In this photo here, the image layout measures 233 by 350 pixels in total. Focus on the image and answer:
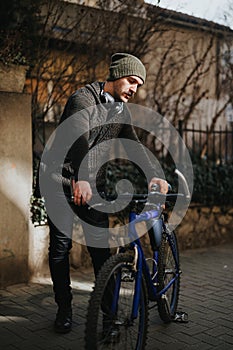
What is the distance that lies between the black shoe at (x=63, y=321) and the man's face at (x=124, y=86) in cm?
165

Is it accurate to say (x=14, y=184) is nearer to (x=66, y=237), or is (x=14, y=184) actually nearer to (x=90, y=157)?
(x=66, y=237)

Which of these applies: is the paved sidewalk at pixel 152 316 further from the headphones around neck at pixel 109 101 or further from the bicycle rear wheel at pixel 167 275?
the headphones around neck at pixel 109 101

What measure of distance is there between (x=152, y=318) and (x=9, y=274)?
159 cm

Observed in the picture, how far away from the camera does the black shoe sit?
357cm

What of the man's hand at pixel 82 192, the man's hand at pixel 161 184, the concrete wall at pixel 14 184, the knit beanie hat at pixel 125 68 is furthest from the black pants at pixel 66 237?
the concrete wall at pixel 14 184

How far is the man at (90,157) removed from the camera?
3.33 meters

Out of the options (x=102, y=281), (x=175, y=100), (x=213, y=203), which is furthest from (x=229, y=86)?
(x=102, y=281)

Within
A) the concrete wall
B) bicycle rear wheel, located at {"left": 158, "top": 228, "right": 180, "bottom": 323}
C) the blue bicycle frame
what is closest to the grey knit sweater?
the blue bicycle frame

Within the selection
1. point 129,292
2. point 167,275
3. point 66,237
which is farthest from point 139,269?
point 167,275

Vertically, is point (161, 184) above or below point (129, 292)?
above

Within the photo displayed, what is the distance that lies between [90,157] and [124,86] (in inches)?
22.3

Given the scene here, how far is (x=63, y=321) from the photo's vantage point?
3.60m

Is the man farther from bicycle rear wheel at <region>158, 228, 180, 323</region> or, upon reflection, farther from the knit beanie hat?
bicycle rear wheel at <region>158, 228, 180, 323</region>

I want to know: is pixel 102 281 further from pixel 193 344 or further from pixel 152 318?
pixel 152 318
